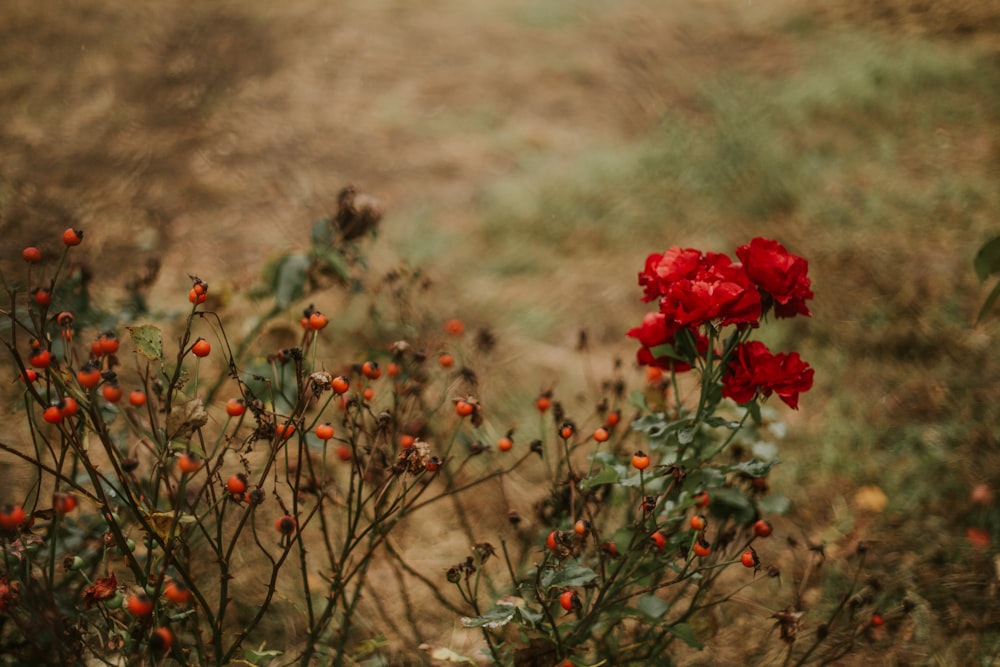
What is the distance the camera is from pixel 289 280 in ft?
6.23

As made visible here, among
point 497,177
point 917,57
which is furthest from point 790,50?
point 497,177

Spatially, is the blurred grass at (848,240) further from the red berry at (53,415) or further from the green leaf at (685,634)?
the red berry at (53,415)

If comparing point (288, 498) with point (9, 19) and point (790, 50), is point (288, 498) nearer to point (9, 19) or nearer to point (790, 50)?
point (9, 19)

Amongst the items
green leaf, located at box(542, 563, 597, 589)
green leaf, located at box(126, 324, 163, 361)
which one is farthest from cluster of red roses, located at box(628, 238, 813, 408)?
green leaf, located at box(126, 324, 163, 361)

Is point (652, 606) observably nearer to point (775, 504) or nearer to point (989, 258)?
point (775, 504)

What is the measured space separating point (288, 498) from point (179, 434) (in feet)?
2.14

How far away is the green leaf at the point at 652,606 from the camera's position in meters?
1.36

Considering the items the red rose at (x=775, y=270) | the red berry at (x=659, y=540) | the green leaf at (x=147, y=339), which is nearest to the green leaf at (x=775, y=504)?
the red berry at (x=659, y=540)

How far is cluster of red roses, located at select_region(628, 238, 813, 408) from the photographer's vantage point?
1.17 m

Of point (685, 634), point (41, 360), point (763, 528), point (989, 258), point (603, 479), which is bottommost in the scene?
point (685, 634)

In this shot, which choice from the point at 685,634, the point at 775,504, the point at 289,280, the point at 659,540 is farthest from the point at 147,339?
the point at 775,504

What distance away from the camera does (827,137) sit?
3.08 meters

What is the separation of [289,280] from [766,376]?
1.25 m

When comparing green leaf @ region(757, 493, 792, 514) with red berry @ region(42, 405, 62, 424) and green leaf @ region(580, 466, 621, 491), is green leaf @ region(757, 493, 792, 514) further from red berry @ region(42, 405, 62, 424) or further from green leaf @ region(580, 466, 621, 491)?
red berry @ region(42, 405, 62, 424)
